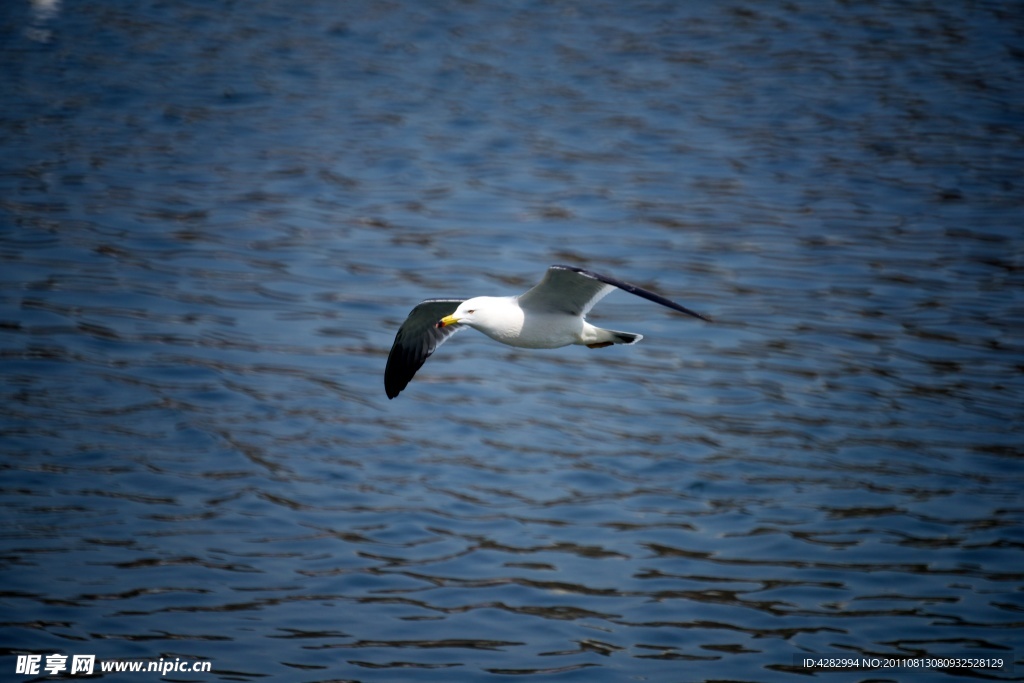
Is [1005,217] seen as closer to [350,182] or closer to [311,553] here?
[350,182]

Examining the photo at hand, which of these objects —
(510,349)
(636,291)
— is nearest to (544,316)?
(636,291)

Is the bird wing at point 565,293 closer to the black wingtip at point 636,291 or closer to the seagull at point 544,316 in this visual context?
the seagull at point 544,316

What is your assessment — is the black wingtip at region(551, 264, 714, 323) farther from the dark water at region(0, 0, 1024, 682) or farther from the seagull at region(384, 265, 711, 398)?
the dark water at region(0, 0, 1024, 682)

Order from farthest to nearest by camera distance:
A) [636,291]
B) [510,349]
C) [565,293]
→ [510,349] < [565,293] < [636,291]

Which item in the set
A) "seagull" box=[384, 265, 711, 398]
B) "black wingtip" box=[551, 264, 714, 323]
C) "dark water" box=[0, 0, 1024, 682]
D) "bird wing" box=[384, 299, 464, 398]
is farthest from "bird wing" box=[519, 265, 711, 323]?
"dark water" box=[0, 0, 1024, 682]

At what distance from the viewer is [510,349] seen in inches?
702

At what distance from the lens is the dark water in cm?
1204

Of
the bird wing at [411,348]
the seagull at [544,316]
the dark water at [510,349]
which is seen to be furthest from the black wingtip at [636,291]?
the dark water at [510,349]

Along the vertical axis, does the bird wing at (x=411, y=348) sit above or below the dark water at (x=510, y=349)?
above

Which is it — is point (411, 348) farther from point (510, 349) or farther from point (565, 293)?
point (510, 349)

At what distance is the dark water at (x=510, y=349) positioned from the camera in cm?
1204

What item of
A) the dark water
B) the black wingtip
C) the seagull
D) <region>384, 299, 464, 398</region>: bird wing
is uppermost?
the black wingtip

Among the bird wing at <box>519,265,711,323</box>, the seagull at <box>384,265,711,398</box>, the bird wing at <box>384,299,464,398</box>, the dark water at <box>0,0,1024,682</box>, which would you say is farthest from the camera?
the dark water at <box>0,0,1024,682</box>

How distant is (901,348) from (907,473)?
343 centimetres
